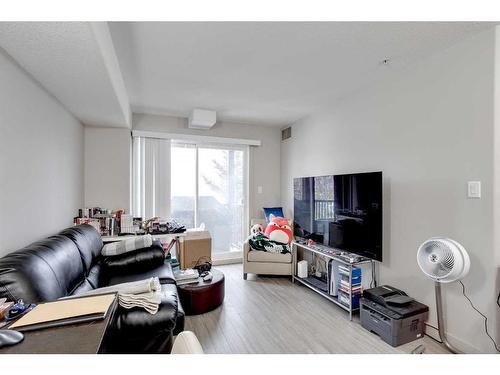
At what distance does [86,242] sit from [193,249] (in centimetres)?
142

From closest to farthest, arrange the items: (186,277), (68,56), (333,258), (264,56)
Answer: (68,56) < (264,56) < (186,277) < (333,258)

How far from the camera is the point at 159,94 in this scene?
9.82 feet

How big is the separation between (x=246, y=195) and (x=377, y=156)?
90.7 inches

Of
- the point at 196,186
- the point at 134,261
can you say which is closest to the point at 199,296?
the point at 134,261

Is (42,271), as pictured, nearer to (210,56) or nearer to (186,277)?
(186,277)

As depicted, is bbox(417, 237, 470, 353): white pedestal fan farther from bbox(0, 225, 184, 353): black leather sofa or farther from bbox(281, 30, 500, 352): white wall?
bbox(0, 225, 184, 353): black leather sofa

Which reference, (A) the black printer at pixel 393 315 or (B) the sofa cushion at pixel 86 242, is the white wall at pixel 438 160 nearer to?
(A) the black printer at pixel 393 315

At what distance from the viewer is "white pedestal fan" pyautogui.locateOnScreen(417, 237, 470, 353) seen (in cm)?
169

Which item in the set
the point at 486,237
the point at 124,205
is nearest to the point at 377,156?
the point at 486,237

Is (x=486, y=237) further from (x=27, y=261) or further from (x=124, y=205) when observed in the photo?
(x=124, y=205)

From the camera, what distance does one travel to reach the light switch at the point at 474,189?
1.77 m

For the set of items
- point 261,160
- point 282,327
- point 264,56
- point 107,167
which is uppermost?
point 264,56

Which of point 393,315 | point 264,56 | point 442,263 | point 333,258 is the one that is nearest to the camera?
point 442,263

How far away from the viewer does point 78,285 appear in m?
1.89
